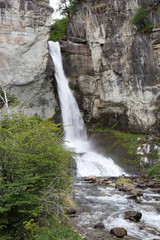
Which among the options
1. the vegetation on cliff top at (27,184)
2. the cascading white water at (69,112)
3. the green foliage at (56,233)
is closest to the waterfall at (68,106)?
the cascading white water at (69,112)

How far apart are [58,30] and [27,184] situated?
122 feet

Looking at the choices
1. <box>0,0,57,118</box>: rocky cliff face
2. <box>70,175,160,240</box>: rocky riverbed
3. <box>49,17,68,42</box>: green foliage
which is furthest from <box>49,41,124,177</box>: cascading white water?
<box>70,175,160,240</box>: rocky riverbed

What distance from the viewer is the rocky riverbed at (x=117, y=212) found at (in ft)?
22.5

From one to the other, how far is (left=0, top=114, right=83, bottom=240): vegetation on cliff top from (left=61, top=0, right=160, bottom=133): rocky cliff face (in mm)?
23169

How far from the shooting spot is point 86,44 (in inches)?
1298

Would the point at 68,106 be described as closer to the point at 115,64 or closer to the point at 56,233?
the point at 115,64

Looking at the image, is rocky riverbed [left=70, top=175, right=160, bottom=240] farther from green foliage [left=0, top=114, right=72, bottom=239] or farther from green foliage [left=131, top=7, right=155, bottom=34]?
green foliage [left=131, top=7, right=155, bottom=34]

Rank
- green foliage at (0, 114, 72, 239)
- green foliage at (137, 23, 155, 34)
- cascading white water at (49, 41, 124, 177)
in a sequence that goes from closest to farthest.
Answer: green foliage at (0, 114, 72, 239) → green foliage at (137, 23, 155, 34) → cascading white water at (49, 41, 124, 177)

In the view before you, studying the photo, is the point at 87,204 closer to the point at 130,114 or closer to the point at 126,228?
the point at 126,228

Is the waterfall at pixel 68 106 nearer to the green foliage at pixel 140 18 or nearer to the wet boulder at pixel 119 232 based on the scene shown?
the green foliage at pixel 140 18

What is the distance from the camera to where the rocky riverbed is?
6871 millimetres

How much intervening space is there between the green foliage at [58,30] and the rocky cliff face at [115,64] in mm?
3223

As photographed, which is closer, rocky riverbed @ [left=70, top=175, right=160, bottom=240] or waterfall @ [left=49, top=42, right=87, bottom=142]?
rocky riverbed @ [left=70, top=175, right=160, bottom=240]

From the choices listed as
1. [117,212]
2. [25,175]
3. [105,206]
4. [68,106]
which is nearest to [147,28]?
[68,106]
